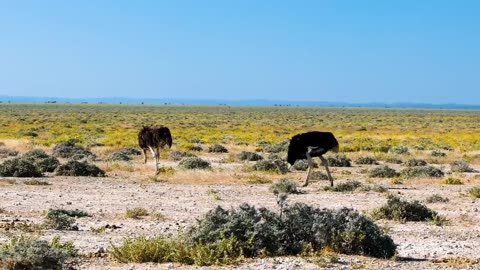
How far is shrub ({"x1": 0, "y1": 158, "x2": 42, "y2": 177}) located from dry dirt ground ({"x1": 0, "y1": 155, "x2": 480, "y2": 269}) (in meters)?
0.59

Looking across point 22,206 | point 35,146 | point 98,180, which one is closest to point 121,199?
point 22,206

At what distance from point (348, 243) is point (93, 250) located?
369 cm

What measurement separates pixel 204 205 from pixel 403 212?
4.53 metres

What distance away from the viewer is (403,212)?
13.7 metres

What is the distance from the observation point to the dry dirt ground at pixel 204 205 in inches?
372

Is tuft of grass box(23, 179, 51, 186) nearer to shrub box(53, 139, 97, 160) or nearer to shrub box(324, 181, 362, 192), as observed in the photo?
shrub box(324, 181, 362, 192)

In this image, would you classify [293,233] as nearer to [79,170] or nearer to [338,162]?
[79,170]

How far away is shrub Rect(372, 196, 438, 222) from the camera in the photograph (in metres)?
13.7

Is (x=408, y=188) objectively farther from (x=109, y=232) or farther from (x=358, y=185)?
(x=109, y=232)

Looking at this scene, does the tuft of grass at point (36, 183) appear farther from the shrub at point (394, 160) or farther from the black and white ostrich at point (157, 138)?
the shrub at point (394, 160)

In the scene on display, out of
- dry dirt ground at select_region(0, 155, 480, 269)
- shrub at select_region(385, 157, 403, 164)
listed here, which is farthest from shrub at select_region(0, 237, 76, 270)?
shrub at select_region(385, 157, 403, 164)

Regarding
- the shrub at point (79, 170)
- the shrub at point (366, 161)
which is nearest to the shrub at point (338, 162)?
the shrub at point (366, 161)

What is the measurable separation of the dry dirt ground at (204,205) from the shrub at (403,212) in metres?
0.29

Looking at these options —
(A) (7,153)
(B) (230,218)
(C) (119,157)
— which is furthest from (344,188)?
(A) (7,153)
